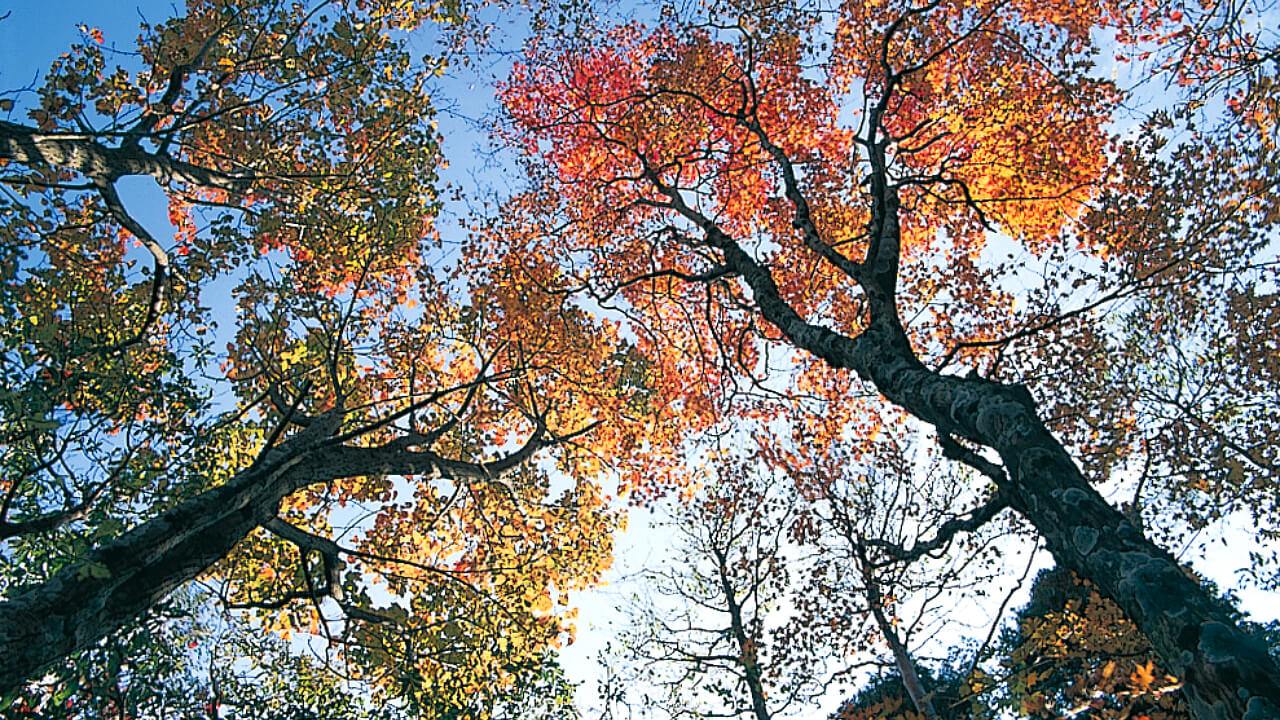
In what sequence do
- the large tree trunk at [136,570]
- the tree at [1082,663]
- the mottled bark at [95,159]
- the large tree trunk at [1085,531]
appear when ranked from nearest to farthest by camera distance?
the large tree trunk at [1085,531] < the tree at [1082,663] < the large tree trunk at [136,570] < the mottled bark at [95,159]

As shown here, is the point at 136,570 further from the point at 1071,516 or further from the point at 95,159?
the point at 1071,516

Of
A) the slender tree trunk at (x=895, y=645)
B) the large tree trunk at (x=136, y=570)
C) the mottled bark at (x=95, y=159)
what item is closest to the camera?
the large tree trunk at (x=136, y=570)

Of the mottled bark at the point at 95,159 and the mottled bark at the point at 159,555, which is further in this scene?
the mottled bark at the point at 95,159

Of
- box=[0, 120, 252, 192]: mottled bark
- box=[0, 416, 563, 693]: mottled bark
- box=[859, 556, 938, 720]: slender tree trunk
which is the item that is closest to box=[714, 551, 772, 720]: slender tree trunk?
box=[859, 556, 938, 720]: slender tree trunk

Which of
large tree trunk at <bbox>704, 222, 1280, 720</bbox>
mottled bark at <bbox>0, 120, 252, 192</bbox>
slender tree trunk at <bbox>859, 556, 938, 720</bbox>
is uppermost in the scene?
mottled bark at <bbox>0, 120, 252, 192</bbox>

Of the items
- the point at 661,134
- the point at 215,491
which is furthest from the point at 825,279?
the point at 215,491

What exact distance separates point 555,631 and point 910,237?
10.2 metres

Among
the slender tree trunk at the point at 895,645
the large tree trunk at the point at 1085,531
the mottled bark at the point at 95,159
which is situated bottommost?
the large tree trunk at the point at 1085,531

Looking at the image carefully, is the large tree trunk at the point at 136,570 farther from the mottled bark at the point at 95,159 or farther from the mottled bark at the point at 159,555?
the mottled bark at the point at 95,159

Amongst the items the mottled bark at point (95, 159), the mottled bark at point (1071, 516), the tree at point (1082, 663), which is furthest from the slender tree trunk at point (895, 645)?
the mottled bark at point (95, 159)

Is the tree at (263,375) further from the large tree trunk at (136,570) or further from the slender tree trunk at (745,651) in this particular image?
the slender tree trunk at (745,651)

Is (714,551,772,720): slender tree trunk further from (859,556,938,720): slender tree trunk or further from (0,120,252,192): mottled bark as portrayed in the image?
(0,120,252,192): mottled bark

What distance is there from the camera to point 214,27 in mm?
6504

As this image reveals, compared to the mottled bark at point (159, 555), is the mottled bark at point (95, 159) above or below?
above
